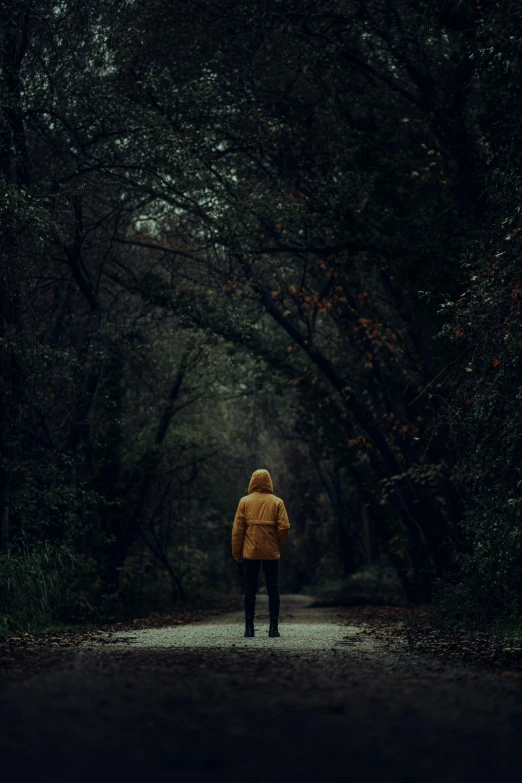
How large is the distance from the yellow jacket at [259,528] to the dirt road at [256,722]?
4.03m

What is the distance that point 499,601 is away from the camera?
493 inches

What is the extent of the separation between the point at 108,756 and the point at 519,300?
748 centimetres

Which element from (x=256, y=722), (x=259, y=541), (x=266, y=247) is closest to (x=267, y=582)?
(x=259, y=541)

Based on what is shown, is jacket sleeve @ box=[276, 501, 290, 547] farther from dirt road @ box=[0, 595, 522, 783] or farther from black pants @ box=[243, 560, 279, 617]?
dirt road @ box=[0, 595, 522, 783]

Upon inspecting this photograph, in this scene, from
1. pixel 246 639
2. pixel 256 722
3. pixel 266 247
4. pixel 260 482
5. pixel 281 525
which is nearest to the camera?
pixel 256 722

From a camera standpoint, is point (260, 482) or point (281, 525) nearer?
point (281, 525)

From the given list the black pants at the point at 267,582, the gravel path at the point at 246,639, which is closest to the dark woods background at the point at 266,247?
the gravel path at the point at 246,639

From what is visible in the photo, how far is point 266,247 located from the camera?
17672mm

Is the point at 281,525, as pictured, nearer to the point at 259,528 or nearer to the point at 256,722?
the point at 259,528

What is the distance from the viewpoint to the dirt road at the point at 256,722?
13.5ft

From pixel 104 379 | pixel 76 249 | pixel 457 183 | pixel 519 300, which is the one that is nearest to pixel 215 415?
pixel 104 379

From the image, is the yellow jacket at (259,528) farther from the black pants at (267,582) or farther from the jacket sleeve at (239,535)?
the black pants at (267,582)

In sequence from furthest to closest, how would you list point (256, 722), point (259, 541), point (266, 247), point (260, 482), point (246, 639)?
point (266, 247)
point (260, 482)
point (259, 541)
point (246, 639)
point (256, 722)

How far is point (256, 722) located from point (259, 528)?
681cm
